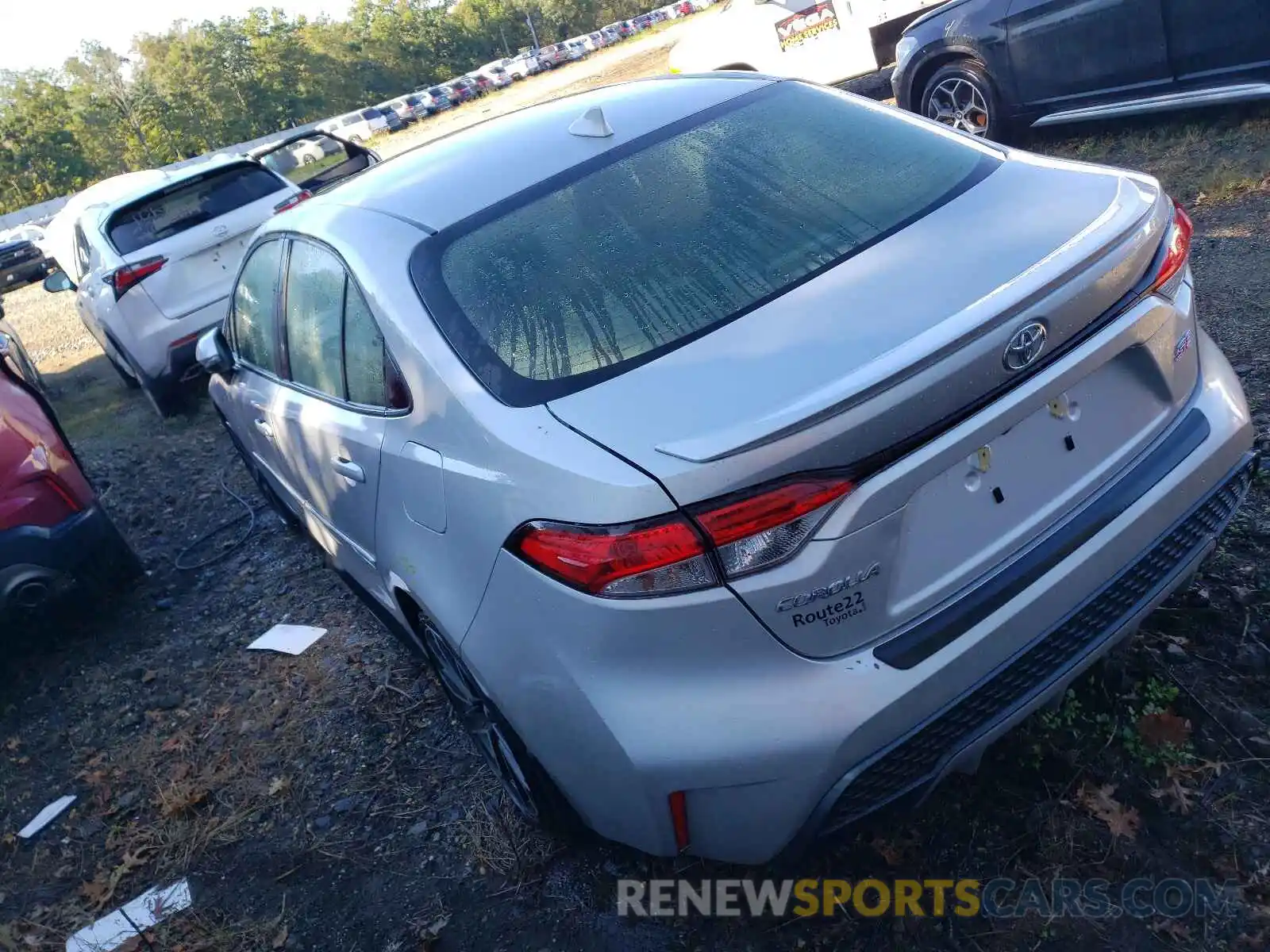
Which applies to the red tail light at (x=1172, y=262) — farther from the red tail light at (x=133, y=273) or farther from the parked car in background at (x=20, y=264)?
the parked car in background at (x=20, y=264)

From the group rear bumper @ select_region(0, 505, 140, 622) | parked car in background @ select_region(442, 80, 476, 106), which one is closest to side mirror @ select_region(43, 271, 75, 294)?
rear bumper @ select_region(0, 505, 140, 622)

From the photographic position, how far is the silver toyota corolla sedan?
5.91ft

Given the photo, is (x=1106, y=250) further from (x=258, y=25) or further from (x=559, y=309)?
(x=258, y=25)

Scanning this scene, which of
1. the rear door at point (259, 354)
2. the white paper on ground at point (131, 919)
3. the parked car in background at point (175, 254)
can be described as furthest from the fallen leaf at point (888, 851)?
the parked car in background at point (175, 254)

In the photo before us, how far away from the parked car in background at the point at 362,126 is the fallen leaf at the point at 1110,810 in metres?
42.7

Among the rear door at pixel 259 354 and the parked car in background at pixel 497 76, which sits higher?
the parked car in background at pixel 497 76

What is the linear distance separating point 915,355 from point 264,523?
4.50 meters

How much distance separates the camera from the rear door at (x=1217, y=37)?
17.0 ft

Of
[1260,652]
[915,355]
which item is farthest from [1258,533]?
[915,355]

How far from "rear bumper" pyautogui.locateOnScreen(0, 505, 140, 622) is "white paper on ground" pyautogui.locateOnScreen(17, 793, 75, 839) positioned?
0.87 meters

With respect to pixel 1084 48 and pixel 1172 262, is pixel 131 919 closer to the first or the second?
pixel 1172 262

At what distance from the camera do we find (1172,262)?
223 centimetres

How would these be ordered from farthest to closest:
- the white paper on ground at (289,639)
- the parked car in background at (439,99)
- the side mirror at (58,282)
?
the parked car in background at (439,99) < the side mirror at (58,282) < the white paper on ground at (289,639)

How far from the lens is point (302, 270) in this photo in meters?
3.13
